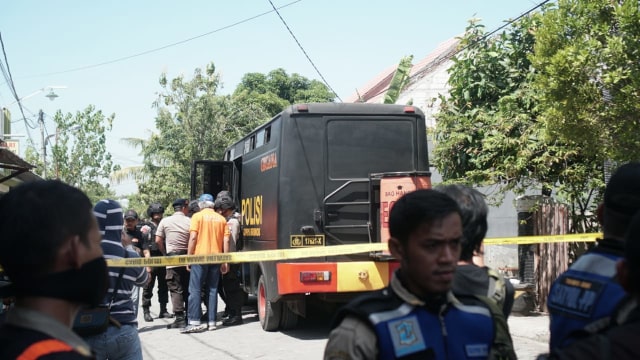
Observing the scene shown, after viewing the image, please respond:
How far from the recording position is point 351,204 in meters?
9.97

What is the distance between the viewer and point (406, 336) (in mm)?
2334

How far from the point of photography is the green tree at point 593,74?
26.4 ft

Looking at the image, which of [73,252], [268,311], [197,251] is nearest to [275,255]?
[268,311]

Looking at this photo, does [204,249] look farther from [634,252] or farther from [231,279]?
[634,252]

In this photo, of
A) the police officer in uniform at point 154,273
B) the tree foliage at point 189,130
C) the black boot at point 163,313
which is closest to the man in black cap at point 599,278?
the police officer in uniform at point 154,273

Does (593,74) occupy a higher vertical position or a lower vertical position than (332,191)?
higher

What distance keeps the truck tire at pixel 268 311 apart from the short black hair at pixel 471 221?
7145 mm

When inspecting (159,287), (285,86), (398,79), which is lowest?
(159,287)

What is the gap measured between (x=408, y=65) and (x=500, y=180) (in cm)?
918

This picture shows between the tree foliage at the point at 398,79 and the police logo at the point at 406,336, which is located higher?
the tree foliage at the point at 398,79

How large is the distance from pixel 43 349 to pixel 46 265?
0.84 ft

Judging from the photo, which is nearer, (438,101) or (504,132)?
(504,132)

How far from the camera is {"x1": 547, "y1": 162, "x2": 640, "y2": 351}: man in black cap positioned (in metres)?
2.48

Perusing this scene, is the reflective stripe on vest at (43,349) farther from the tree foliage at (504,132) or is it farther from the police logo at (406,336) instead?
the tree foliage at (504,132)
